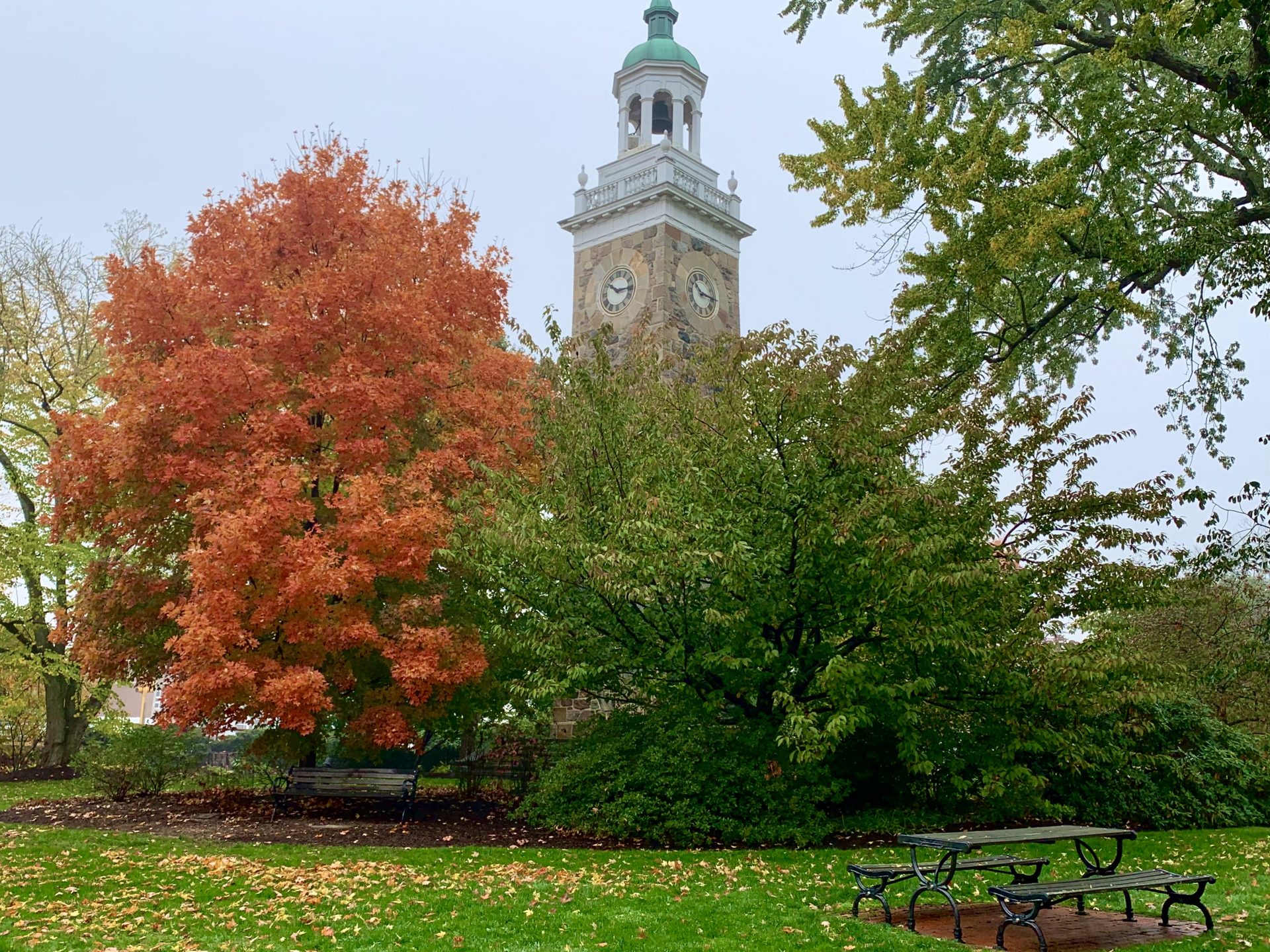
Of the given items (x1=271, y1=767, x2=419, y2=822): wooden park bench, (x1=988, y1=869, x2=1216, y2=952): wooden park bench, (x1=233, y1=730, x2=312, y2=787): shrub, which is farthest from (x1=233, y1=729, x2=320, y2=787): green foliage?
(x1=988, y1=869, x2=1216, y2=952): wooden park bench

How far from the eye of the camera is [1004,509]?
10.7m

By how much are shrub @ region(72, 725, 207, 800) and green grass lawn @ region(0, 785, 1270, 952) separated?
13.5 feet

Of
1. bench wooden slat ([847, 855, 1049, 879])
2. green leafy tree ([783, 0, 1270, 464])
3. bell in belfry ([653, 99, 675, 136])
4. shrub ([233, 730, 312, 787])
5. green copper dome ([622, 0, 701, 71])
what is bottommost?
bench wooden slat ([847, 855, 1049, 879])

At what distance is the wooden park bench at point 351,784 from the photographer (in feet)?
38.6

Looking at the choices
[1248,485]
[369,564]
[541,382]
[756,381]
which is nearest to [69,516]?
[369,564]

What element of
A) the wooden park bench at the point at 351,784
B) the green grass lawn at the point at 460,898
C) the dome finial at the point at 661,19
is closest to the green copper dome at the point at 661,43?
the dome finial at the point at 661,19

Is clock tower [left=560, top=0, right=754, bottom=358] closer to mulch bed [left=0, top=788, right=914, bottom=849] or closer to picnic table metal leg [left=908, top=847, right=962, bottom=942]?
mulch bed [left=0, top=788, right=914, bottom=849]

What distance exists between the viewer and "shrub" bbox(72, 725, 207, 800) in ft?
46.1

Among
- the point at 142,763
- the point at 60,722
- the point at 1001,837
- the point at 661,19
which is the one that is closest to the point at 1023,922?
the point at 1001,837

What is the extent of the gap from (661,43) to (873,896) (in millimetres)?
24604

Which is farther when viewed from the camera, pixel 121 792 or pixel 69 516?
pixel 121 792

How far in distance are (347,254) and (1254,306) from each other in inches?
393

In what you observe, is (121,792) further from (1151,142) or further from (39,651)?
(1151,142)

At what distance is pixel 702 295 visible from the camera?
2400 cm
